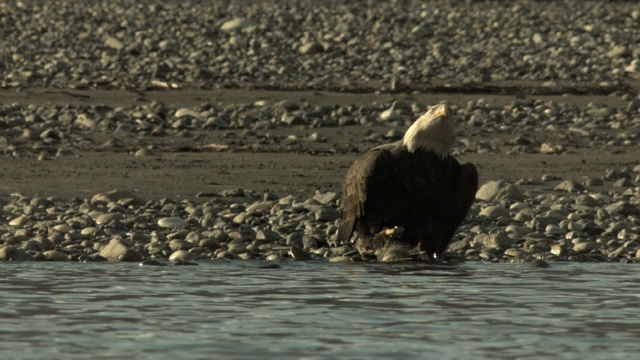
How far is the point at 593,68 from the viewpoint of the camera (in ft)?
65.9

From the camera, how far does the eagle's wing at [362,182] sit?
923 centimetres

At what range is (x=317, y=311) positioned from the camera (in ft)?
24.9

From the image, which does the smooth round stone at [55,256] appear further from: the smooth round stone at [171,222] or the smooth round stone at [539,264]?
the smooth round stone at [539,264]

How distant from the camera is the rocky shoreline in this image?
10.3 meters

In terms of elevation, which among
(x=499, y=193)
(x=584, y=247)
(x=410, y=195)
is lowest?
(x=584, y=247)

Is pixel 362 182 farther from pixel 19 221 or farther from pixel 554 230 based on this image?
pixel 19 221

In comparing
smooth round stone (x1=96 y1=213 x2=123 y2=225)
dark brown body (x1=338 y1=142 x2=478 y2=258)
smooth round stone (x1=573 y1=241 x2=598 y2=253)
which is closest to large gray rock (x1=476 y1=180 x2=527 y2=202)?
smooth round stone (x1=573 y1=241 x2=598 y2=253)

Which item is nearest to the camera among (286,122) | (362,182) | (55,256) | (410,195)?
(362,182)

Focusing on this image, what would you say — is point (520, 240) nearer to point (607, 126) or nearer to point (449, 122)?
point (449, 122)

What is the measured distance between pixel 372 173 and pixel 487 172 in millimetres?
4199

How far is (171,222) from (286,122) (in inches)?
211

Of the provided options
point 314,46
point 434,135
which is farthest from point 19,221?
point 314,46

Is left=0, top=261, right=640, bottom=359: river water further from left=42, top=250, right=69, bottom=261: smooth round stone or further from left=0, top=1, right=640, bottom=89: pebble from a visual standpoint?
left=0, top=1, right=640, bottom=89: pebble

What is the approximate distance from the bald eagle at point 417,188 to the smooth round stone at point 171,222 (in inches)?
63.7
